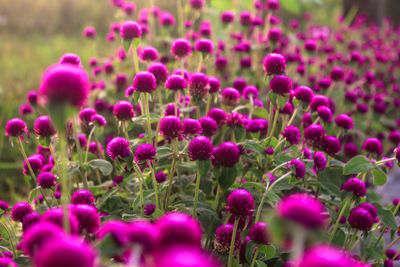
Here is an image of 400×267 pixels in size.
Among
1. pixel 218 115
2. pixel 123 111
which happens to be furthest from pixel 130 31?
pixel 218 115

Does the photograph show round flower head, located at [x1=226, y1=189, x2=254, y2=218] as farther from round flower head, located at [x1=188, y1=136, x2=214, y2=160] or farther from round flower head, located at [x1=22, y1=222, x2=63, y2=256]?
round flower head, located at [x1=22, y1=222, x2=63, y2=256]

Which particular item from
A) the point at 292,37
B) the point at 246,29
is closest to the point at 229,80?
the point at 246,29

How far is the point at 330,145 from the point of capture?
4.83 feet

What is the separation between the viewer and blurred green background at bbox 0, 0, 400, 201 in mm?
3465

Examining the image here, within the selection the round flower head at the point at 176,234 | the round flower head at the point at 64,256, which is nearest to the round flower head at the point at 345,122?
the round flower head at the point at 176,234

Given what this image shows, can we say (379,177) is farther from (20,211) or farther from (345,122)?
(20,211)

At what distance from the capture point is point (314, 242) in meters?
0.51

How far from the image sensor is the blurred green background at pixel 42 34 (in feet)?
11.4

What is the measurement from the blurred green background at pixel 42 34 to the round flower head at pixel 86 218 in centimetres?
199

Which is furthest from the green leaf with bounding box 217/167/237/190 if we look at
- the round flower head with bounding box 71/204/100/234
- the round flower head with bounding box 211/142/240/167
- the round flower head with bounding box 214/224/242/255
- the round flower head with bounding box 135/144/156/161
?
the round flower head with bounding box 71/204/100/234

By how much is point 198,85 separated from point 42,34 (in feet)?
22.7

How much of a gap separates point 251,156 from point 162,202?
1.31 feet

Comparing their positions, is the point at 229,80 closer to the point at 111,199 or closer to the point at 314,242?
the point at 111,199

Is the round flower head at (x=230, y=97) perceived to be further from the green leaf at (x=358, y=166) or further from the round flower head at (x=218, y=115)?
the green leaf at (x=358, y=166)
